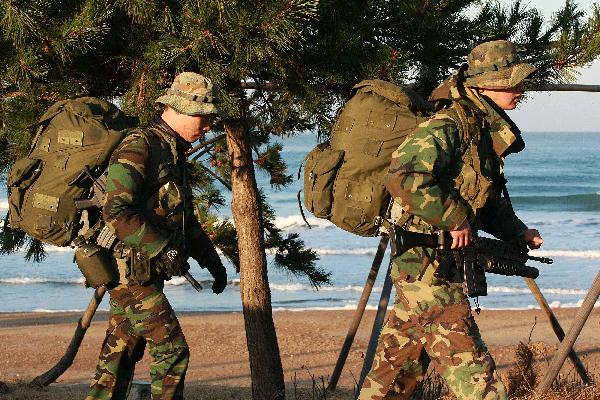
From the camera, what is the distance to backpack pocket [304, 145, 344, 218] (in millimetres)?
4234

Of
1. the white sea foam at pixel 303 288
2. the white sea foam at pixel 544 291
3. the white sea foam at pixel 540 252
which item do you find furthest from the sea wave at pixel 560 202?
the white sea foam at pixel 303 288

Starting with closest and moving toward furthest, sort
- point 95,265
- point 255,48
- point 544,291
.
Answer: point 95,265, point 255,48, point 544,291

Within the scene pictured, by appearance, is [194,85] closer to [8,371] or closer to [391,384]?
[391,384]

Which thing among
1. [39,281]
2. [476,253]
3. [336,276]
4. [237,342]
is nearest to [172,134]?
[476,253]

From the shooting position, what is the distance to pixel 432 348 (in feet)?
14.0

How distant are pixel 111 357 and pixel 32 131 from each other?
5.39 ft

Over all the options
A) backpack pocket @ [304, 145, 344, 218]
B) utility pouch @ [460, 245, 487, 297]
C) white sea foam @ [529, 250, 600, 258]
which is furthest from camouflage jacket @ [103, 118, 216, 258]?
white sea foam @ [529, 250, 600, 258]

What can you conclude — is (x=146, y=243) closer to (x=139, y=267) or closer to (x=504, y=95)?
(x=139, y=267)

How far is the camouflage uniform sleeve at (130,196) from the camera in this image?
438cm

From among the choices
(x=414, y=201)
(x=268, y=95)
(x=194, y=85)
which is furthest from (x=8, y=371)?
(x=414, y=201)

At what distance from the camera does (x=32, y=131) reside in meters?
5.89

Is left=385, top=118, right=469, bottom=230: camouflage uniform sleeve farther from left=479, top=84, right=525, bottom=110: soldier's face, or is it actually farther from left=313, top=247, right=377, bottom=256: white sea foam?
left=313, top=247, right=377, bottom=256: white sea foam

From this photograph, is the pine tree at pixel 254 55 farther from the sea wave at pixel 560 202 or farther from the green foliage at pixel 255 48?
the sea wave at pixel 560 202

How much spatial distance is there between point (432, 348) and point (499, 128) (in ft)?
2.98
